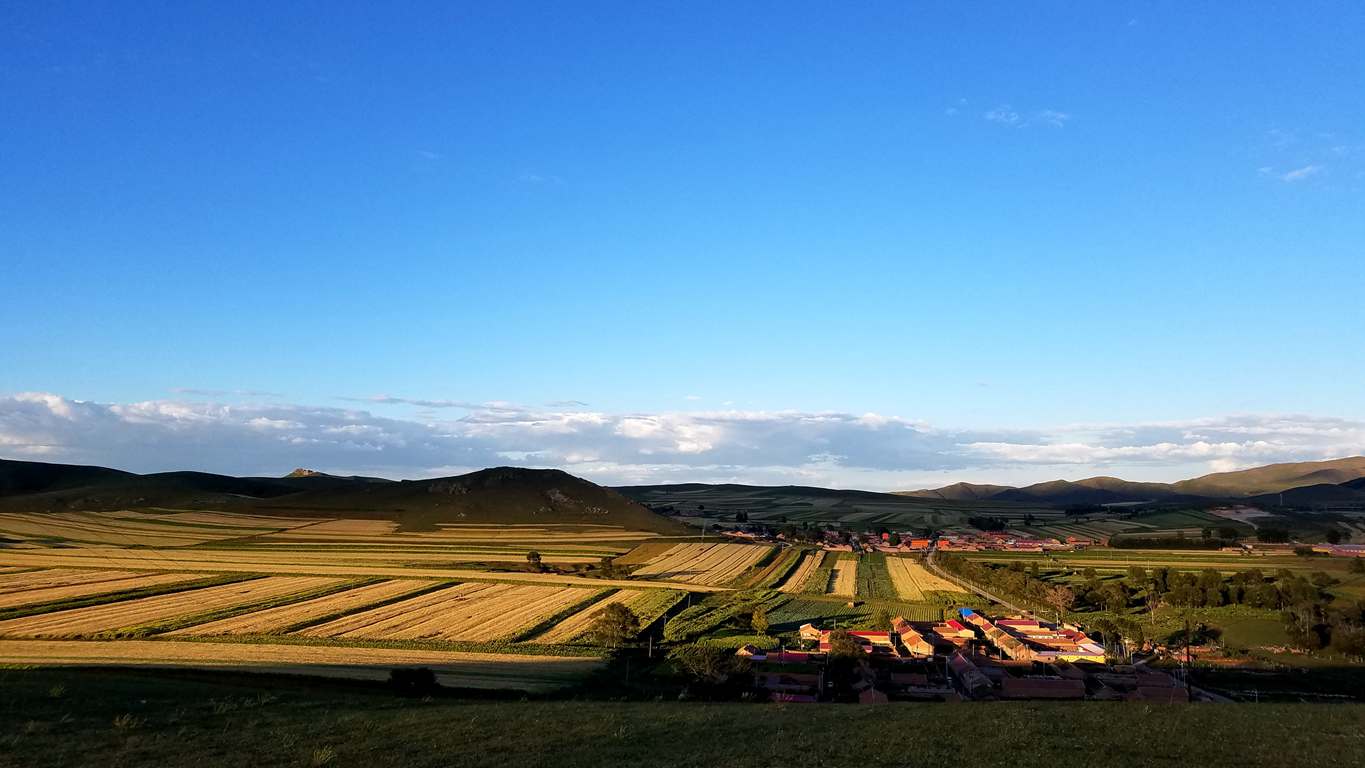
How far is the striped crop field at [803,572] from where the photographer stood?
10770 centimetres

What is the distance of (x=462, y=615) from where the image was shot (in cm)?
7369

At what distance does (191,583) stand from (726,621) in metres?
58.8

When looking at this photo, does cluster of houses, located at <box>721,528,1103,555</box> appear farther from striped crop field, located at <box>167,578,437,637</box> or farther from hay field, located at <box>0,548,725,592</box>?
striped crop field, located at <box>167,578,437,637</box>

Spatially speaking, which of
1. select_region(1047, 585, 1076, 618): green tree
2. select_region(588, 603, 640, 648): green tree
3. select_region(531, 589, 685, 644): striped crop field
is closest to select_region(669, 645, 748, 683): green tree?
select_region(588, 603, 640, 648): green tree

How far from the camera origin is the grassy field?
19875 millimetres

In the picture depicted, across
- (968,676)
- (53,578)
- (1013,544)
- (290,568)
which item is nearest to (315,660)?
(968,676)

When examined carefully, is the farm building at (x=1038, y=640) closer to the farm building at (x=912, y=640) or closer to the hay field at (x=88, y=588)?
the farm building at (x=912, y=640)

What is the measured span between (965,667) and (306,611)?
57448mm

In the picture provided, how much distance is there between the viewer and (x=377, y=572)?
4109 inches

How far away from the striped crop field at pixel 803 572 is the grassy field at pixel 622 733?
80271mm

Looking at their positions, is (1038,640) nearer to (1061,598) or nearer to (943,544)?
(1061,598)

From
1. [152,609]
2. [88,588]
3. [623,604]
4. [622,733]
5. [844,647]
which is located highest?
[622,733]

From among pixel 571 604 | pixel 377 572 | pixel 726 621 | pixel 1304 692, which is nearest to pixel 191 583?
pixel 377 572

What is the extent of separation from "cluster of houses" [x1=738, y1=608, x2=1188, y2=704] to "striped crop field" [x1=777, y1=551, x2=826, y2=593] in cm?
2720
